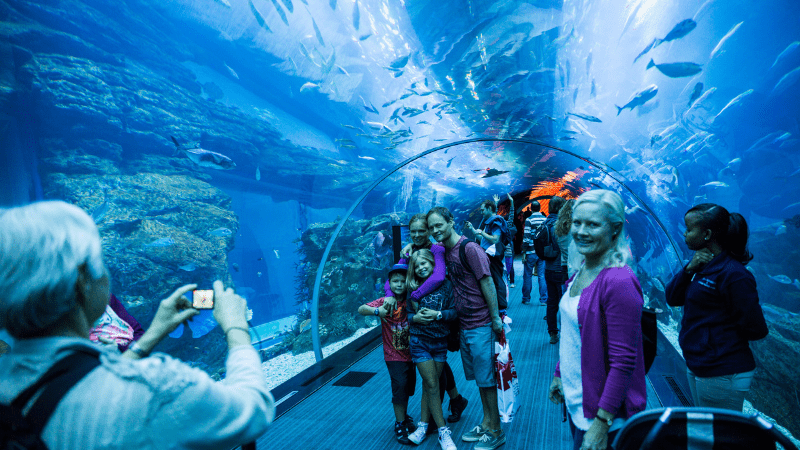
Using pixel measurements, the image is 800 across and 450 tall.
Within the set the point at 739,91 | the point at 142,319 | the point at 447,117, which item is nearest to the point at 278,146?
the point at 447,117

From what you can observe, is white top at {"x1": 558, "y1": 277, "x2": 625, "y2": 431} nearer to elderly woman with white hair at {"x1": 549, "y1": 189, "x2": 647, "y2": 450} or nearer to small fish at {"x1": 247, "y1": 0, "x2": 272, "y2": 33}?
elderly woman with white hair at {"x1": 549, "y1": 189, "x2": 647, "y2": 450}

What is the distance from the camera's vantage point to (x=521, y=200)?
26.0m

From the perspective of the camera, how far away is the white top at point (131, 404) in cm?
72

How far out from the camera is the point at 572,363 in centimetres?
175

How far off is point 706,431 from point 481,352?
1.88 m

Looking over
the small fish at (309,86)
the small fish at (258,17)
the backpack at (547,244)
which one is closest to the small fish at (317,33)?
the small fish at (258,17)

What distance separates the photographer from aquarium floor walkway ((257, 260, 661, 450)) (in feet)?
10.9

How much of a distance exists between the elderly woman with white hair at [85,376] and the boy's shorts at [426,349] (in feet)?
7.57

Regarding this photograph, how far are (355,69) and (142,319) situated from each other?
7.54 metres

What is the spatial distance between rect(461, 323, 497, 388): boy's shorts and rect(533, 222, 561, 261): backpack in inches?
125

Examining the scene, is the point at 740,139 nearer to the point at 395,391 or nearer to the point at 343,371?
the point at 395,391

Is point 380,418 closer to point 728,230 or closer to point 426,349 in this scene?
point 426,349

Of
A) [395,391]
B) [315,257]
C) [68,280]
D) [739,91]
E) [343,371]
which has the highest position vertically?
[739,91]

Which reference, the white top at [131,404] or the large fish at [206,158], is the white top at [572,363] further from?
the large fish at [206,158]
